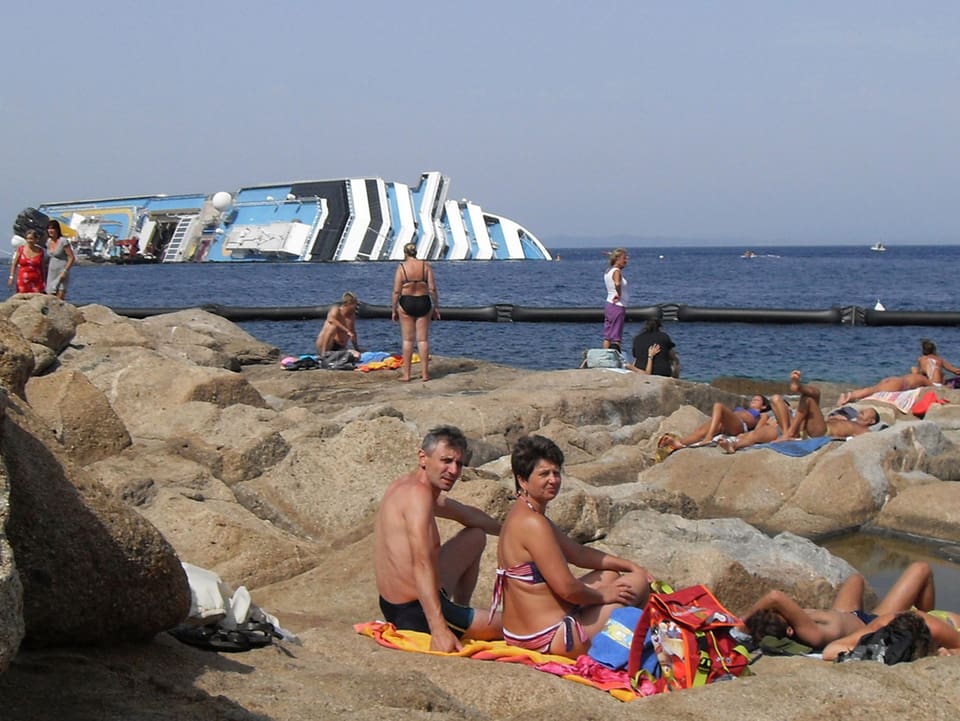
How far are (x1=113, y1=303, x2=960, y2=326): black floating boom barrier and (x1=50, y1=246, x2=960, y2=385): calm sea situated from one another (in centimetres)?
17

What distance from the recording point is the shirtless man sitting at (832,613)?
5.43m

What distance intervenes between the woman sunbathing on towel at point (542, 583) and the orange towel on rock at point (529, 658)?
9 cm

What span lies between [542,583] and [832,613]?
1.56 metres

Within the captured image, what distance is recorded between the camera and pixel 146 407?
8609 millimetres

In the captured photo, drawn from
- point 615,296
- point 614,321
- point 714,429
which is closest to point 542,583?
point 714,429

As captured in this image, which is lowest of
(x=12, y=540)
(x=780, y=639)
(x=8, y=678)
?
(x=780, y=639)

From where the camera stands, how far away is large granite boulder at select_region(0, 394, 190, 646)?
383cm

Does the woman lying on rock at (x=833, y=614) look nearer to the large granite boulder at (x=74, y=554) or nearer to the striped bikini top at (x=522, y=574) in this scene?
the striped bikini top at (x=522, y=574)

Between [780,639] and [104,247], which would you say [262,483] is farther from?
[104,247]

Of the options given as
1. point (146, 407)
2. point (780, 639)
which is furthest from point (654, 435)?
point (780, 639)

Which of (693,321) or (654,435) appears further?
(693,321)

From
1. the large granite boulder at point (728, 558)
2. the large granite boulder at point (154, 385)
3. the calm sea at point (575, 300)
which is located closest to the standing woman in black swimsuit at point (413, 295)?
the large granite boulder at point (154, 385)

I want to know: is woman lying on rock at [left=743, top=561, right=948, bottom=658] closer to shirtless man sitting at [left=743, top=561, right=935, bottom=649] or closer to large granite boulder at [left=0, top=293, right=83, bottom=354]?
shirtless man sitting at [left=743, top=561, right=935, bottom=649]

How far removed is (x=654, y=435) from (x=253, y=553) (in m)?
5.98
